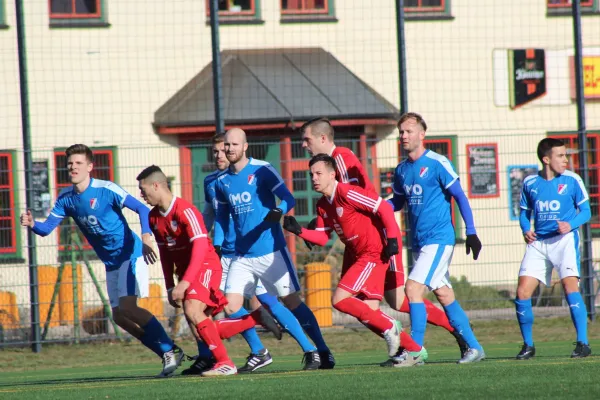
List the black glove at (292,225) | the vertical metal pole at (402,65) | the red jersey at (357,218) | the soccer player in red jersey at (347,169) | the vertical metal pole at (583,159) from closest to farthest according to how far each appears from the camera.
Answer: the black glove at (292,225), the red jersey at (357,218), the soccer player in red jersey at (347,169), the vertical metal pole at (402,65), the vertical metal pole at (583,159)

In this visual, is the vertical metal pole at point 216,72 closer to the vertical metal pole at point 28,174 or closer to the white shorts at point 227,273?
the vertical metal pole at point 28,174

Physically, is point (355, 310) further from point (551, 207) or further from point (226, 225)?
point (551, 207)

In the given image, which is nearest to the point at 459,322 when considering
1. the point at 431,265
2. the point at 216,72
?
the point at 431,265

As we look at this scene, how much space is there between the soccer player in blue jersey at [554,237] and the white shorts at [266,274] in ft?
7.54

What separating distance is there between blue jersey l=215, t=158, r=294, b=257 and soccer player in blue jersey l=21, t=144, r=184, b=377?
89 centimetres

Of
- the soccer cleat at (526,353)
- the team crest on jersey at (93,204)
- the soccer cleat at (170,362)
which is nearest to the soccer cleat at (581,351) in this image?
the soccer cleat at (526,353)

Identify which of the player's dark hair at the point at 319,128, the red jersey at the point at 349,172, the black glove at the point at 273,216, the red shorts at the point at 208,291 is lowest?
the red shorts at the point at 208,291

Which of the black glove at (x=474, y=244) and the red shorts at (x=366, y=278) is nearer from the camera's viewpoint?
the red shorts at (x=366, y=278)

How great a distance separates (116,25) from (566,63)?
28.8ft

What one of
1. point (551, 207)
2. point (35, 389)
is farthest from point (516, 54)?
point (35, 389)

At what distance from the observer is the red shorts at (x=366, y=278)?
876 cm

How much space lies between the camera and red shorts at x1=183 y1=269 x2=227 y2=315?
28.7 feet

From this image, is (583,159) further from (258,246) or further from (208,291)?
(208,291)

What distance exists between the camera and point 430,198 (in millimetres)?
9266
